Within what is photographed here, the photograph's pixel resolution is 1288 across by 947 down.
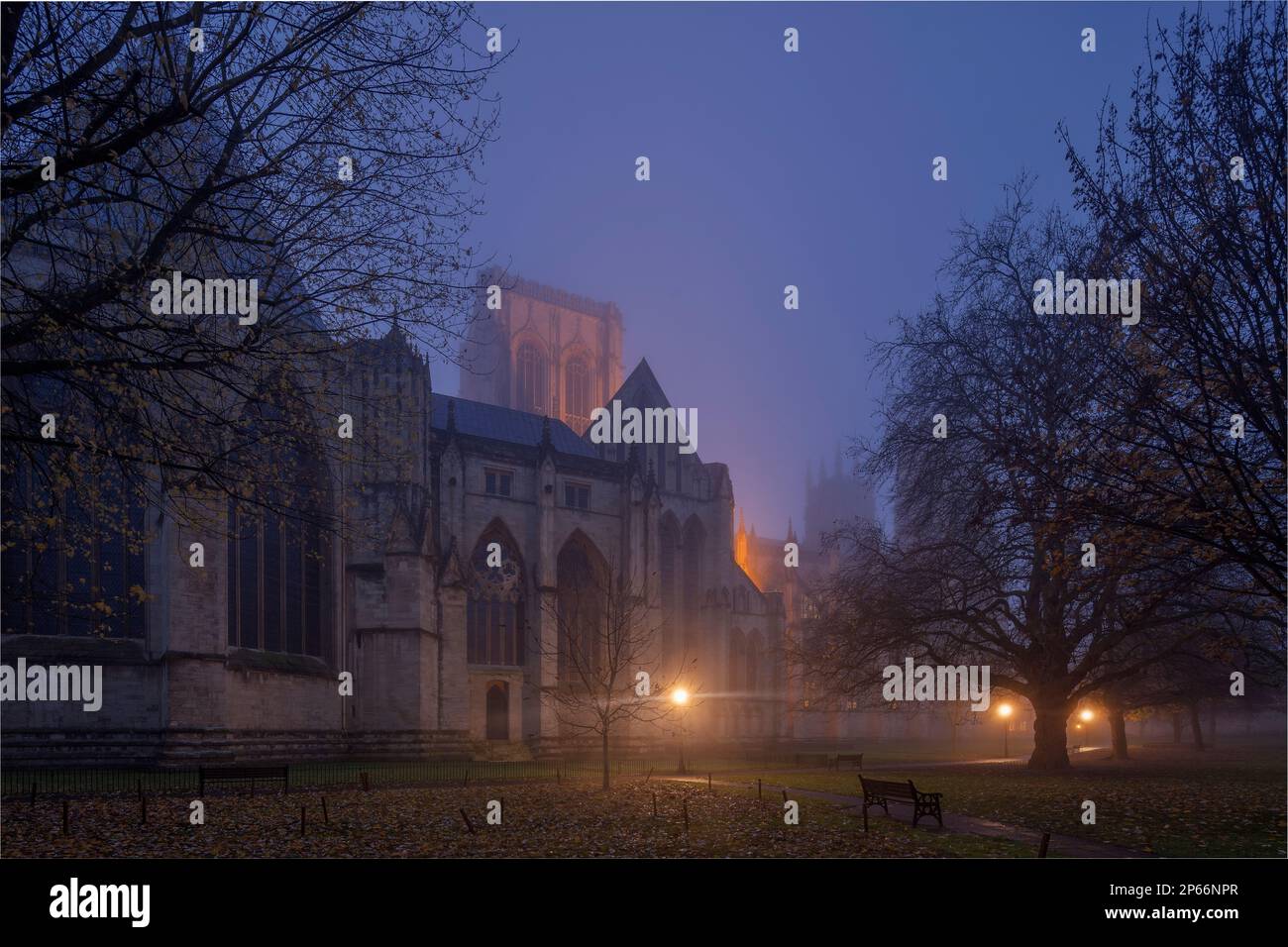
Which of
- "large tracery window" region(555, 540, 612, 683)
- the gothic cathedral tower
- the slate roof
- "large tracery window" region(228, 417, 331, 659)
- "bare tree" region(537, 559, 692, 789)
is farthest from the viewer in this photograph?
the gothic cathedral tower

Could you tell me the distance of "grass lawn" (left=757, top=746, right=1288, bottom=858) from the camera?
1584 centimetres

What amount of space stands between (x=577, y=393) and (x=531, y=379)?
541 cm

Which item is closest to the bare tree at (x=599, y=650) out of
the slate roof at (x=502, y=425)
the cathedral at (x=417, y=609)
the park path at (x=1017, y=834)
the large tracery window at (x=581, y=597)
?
the large tracery window at (x=581, y=597)

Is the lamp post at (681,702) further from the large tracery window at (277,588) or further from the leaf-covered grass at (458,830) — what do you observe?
the large tracery window at (277,588)

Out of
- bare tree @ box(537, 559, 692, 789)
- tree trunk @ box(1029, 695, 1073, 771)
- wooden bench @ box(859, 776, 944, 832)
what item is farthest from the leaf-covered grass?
bare tree @ box(537, 559, 692, 789)

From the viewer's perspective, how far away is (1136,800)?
71.7 ft

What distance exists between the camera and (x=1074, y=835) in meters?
16.6

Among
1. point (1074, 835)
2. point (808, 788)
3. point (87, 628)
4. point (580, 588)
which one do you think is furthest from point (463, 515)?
point (1074, 835)

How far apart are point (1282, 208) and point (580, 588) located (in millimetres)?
41804

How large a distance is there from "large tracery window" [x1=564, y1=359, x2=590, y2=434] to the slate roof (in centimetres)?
4375

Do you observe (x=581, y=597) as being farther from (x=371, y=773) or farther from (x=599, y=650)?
(x=371, y=773)

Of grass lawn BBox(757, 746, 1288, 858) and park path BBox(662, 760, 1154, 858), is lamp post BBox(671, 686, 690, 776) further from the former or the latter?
park path BBox(662, 760, 1154, 858)

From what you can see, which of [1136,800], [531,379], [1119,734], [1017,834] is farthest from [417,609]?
[531,379]
